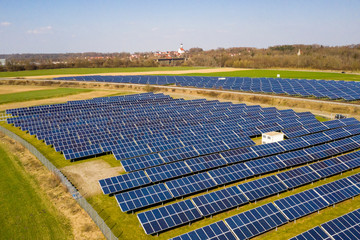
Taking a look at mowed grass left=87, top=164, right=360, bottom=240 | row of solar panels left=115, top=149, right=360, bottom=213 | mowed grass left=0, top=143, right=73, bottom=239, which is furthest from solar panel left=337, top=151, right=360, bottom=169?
mowed grass left=0, top=143, right=73, bottom=239

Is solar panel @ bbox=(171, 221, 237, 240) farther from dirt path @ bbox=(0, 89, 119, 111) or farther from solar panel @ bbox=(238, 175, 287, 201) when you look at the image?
dirt path @ bbox=(0, 89, 119, 111)

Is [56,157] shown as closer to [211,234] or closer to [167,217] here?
[167,217]

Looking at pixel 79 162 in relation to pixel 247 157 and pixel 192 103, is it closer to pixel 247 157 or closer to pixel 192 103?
pixel 247 157

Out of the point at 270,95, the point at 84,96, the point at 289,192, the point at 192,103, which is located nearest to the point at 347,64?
the point at 270,95

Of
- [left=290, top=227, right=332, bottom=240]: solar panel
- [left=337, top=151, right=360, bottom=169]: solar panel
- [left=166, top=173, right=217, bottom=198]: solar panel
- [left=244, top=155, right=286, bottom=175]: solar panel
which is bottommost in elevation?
[left=337, top=151, right=360, bottom=169]: solar panel

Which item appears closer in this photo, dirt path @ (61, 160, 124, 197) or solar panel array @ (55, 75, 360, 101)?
dirt path @ (61, 160, 124, 197)

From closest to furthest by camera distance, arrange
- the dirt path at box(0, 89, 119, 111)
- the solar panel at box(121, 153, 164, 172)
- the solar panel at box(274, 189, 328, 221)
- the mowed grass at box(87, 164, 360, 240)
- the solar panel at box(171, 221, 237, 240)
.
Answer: the solar panel at box(171, 221, 237, 240) < the mowed grass at box(87, 164, 360, 240) < the solar panel at box(274, 189, 328, 221) < the solar panel at box(121, 153, 164, 172) < the dirt path at box(0, 89, 119, 111)

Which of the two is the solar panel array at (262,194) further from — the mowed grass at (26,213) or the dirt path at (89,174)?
the mowed grass at (26,213)

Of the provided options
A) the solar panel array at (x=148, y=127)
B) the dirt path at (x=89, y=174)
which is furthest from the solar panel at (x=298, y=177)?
the dirt path at (x=89, y=174)
